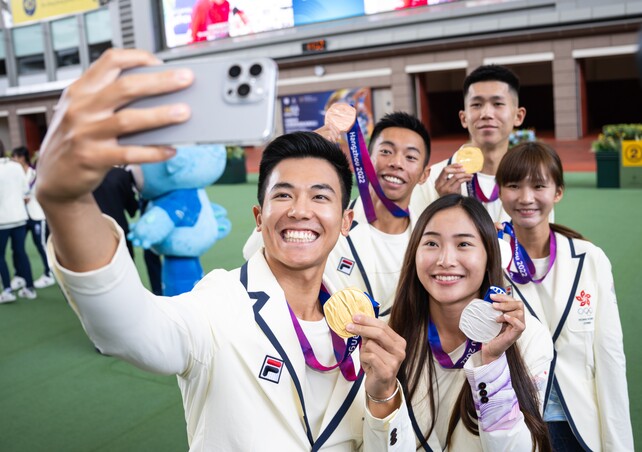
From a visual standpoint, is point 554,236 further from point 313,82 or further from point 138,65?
point 313,82

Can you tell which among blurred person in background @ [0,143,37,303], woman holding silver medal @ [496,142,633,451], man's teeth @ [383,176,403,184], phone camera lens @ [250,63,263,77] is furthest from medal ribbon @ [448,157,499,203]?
→ blurred person in background @ [0,143,37,303]

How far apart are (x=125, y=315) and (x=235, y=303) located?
0.55m

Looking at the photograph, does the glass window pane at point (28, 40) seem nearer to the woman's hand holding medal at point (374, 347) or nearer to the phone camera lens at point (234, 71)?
the woman's hand holding medal at point (374, 347)

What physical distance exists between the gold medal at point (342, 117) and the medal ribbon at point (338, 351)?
1032 mm

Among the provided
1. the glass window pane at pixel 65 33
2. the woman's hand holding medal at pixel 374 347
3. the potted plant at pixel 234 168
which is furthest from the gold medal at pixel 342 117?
the glass window pane at pixel 65 33

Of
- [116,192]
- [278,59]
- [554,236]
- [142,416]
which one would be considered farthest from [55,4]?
[554,236]

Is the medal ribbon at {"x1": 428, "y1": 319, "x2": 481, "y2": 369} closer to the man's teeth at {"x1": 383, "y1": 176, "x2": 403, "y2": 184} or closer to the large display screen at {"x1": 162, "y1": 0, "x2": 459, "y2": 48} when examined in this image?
the man's teeth at {"x1": 383, "y1": 176, "x2": 403, "y2": 184}

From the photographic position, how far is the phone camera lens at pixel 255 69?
104 centimetres

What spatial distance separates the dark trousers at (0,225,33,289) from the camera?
707 centimetres

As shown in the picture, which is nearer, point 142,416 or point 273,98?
point 273,98

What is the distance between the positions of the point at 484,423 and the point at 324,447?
0.47 meters

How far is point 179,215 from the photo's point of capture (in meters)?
5.25

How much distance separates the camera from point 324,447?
1728mm

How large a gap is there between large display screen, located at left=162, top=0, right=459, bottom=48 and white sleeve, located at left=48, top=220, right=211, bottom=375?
16.0 meters
